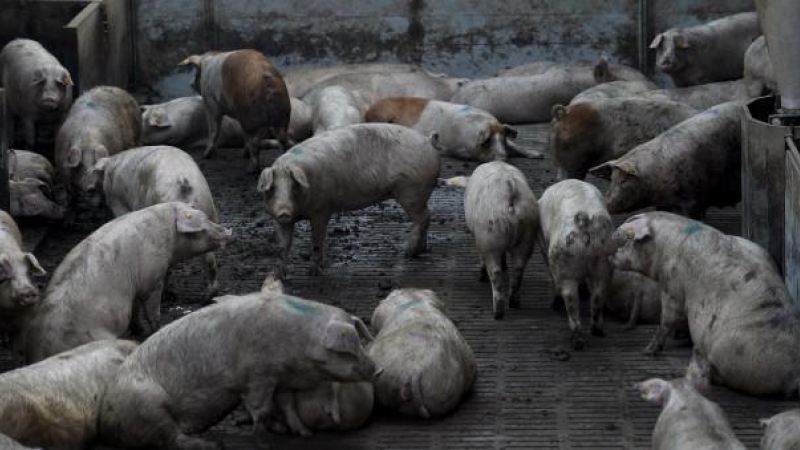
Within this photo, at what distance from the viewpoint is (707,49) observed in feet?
53.7

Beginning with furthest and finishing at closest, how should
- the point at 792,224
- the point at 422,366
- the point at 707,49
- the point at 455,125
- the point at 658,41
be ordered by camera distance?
the point at 707,49
the point at 658,41
the point at 455,125
the point at 792,224
the point at 422,366

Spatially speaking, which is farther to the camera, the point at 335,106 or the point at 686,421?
the point at 335,106

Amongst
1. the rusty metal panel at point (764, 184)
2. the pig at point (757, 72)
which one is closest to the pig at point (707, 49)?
the pig at point (757, 72)

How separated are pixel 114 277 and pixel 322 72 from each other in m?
7.25

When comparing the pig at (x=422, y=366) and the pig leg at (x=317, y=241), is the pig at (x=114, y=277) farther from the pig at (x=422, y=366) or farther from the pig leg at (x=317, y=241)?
the pig at (x=422, y=366)

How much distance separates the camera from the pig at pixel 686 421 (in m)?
7.97

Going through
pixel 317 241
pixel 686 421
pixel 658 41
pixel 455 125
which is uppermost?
pixel 658 41

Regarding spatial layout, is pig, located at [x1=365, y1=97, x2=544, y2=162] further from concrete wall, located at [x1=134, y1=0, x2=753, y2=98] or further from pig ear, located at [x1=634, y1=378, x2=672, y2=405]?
pig ear, located at [x1=634, y1=378, x2=672, y2=405]

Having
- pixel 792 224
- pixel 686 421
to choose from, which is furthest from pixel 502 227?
pixel 686 421

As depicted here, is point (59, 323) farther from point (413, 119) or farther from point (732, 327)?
point (413, 119)

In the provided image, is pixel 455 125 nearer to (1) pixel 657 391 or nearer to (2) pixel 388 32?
(2) pixel 388 32

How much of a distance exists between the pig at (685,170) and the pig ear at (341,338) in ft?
13.4

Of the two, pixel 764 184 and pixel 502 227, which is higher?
pixel 764 184

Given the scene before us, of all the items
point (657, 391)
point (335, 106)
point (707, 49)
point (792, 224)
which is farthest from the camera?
point (707, 49)
